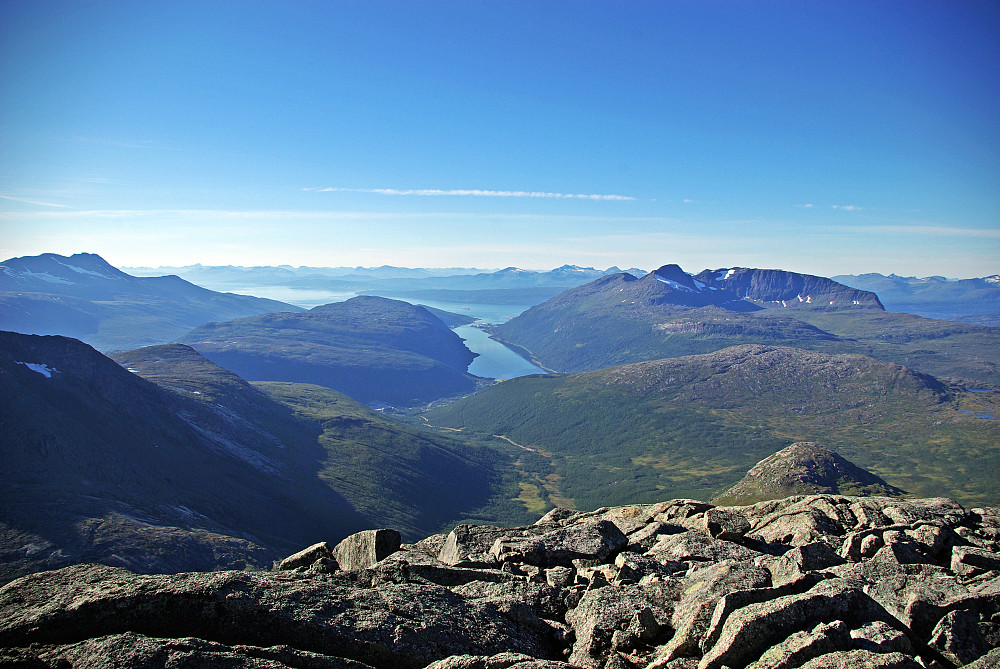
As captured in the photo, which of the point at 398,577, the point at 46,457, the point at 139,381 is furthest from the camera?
the point at 139,381

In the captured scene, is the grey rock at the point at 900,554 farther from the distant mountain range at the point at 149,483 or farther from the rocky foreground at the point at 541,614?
the distant mountain range at the point at 149,483

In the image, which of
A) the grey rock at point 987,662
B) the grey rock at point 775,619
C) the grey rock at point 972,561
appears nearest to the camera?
the grey rock at point 775,619

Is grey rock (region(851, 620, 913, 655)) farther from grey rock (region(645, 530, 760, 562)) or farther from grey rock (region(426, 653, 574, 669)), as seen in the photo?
grey rock (region(645, 530, 760, 562))

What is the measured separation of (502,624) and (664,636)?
17.9 ft

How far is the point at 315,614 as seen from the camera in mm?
16766

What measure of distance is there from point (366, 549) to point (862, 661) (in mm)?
21926

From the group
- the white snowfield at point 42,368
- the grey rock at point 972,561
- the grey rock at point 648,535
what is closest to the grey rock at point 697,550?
the grey rock at point 648,535

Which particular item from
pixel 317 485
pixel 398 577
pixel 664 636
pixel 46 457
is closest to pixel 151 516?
pixel 46 457

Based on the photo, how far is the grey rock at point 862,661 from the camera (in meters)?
13.8

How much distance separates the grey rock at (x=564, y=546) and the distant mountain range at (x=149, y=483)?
230 ft

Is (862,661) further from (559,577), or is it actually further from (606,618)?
(559,577)

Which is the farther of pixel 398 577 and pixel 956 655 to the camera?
pixel 398 577

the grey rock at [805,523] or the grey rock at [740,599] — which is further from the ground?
the grey rock at [740,599]

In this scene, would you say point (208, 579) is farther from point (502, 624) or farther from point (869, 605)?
point (869, 605)
